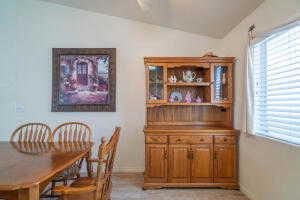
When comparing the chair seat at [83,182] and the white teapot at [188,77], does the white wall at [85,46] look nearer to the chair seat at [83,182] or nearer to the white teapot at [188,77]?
the white teapot at [188,77]

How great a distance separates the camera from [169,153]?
2.64 m

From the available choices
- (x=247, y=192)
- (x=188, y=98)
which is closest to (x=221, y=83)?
(x=188, y=98)

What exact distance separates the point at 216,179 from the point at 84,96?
2.50m

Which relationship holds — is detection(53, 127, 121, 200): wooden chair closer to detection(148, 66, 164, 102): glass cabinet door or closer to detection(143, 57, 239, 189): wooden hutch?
detection(143, 57, 239, 189): wooden hutch

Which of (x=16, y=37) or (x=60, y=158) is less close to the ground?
(x=16, y=37)

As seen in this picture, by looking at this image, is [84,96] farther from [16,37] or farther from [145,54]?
[16,37]

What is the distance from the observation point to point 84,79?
10.7 ft

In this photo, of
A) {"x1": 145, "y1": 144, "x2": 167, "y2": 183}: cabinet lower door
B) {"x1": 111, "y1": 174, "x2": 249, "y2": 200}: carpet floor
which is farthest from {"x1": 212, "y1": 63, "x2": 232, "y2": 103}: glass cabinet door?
{"x1": 111, "y1": 174, "x2": 249, "y2": 200}: carpet floor

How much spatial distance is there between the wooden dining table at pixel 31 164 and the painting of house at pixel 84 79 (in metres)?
1.25

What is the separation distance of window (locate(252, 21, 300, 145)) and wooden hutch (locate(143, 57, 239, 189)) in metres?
0.55

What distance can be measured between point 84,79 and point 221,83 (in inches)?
91.1

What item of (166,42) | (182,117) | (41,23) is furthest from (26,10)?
(182,117)

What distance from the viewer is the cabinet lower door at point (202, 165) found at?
2.62 meters

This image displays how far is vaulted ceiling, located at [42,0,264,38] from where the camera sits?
240cm
